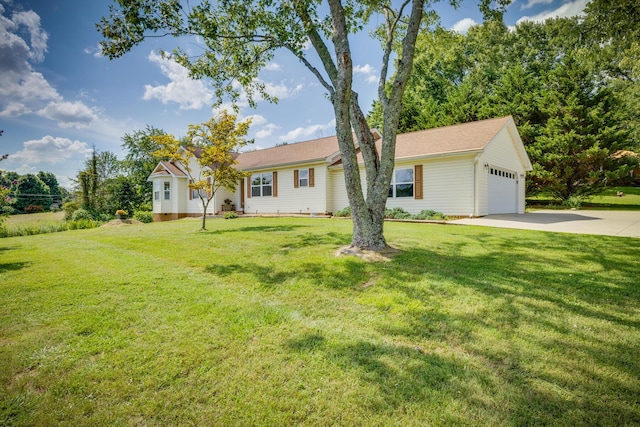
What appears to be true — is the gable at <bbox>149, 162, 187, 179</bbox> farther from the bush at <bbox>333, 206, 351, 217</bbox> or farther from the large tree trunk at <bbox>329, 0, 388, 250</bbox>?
the large tree trunk at <bbox>329, 0, 388, 250</bbox>

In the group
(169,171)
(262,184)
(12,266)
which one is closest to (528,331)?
(12,266)

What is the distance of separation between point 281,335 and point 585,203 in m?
25.7

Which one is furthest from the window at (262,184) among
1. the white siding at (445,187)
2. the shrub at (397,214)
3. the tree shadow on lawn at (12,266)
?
the tree shadow on lawn at (12,266)

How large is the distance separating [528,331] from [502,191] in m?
14.3

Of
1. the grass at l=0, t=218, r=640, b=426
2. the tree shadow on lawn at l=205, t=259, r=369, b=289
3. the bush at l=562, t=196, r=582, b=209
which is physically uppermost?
the bush at l=562, t=196, r=582, b=209

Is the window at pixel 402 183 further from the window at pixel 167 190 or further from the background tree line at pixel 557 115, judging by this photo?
the window at pixel 167 190

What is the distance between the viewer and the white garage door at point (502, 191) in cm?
1402

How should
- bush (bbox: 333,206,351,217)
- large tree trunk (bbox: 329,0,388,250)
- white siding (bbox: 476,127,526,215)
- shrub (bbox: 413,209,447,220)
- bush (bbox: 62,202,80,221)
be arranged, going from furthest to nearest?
bush (bbox: 62,202,80,221), bush (bbox: 333,206,351,217), shrub (bbox: 413,209,447,220), white siding (bbox: 476,127,526,215), large tree trunk (bbox: 329,0,388,250)

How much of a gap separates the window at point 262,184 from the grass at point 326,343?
14057mm

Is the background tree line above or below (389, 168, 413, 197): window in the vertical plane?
above

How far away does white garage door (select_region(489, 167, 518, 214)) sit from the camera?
14016 mm

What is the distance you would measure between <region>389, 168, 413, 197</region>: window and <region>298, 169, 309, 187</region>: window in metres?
5.16

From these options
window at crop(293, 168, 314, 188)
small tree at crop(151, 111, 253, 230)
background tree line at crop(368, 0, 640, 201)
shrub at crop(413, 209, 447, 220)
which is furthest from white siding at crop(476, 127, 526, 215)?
small tree at crop(151, 111, 253, 230)

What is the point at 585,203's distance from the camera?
20266mm
